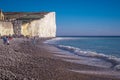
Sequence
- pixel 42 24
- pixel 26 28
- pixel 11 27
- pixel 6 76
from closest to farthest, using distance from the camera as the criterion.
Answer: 1. pixel 6 76
2. pixel 11 27
3. pixel 26 28
4. pixel 42 24

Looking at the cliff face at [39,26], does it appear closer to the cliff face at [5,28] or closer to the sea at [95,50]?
the cliff face at [5,28]

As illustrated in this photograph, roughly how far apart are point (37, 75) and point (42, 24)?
54.8 metres

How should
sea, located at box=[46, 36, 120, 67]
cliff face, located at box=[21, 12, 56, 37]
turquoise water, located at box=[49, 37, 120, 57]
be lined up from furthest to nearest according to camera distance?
cliff face, located at box=[21, 12, 56, 37]
turquoise water, located at box=[49, 37, 120, 57]
sea, located at box=[46, 36, 120, 67]

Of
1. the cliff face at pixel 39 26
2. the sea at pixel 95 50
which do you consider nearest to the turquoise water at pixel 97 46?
the sea at pixel 95 50

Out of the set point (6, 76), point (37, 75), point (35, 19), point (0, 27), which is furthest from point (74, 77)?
point (35, 19)

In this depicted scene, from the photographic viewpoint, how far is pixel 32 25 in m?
55.7

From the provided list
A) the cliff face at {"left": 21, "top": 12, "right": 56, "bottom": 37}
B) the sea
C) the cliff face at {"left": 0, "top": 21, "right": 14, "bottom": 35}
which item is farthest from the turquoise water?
the cliff face at {"left": 0, "top": 21, "right": 14, "bottom": 35}

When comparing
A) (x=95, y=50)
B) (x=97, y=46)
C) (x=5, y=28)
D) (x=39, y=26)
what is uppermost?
(x=39, y=26)

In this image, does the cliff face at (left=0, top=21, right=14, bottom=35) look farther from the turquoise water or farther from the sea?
the turquoise water

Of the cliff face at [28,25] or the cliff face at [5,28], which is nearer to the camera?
the cliff face at [5,28]

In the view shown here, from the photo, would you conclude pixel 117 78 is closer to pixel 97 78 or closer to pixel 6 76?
pixel 97 78

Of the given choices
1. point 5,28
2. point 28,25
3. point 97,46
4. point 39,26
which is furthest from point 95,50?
point 39,26

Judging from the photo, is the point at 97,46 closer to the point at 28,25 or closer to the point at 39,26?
the point at 28,25

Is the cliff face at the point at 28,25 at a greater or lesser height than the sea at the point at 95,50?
greater
